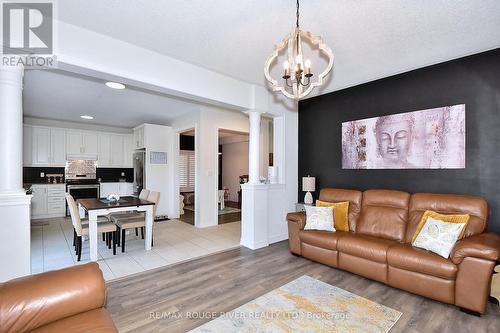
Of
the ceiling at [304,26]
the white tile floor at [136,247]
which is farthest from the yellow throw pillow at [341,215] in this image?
the ceiling at [304,26]

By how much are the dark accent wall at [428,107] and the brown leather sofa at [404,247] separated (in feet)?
0.86

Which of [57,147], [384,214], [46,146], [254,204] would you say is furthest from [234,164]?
[384,214]

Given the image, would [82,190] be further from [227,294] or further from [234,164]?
[227,294]

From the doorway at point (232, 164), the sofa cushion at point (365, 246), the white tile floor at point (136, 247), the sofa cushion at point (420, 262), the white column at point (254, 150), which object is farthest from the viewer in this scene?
the doorway at point (232, 164)

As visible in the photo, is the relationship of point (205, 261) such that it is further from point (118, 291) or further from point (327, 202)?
point (327, 202)

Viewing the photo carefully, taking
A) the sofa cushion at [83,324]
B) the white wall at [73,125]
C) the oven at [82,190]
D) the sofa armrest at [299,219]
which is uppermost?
the white wall at [73,125]

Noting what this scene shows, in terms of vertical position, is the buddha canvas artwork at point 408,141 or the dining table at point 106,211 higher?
the buddha canvas artwork at point 408,141

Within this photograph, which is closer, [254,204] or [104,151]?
[254,204]

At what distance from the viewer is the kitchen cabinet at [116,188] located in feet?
22.7

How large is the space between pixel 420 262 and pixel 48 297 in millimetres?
3042

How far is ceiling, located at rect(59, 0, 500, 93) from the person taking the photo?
201 cm

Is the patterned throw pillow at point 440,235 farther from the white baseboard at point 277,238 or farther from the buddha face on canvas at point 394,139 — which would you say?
the white baseboard at point 277,238

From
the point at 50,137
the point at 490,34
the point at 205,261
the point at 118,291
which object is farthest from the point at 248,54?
the point at 50,137

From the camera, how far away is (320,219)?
11.2ft
